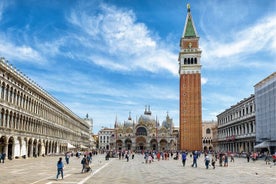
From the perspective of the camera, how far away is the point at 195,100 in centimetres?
8800

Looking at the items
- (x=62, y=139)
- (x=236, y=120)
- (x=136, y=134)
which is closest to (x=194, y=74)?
(x=236, y=120)

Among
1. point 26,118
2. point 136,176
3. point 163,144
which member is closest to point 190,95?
point 163,144

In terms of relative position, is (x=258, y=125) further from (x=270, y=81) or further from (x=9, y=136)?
(x=9, y=136)

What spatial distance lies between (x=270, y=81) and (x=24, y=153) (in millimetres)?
39391

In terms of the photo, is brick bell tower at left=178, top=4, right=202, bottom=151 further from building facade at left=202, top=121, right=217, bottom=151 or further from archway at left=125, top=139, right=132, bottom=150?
archway at left=125, top=139, right=132, bottom=150

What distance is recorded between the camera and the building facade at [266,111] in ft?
157

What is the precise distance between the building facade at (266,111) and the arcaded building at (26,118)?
1444 inches

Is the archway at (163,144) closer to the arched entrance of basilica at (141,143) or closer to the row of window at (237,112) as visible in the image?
the arched entrance of basilica at (141,143)

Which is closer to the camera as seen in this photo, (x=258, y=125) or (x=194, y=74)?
(x=258, y=125)

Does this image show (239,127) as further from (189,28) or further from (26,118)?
(26,118)

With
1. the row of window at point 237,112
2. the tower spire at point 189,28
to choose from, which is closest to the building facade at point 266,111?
the row of window at point 237,112

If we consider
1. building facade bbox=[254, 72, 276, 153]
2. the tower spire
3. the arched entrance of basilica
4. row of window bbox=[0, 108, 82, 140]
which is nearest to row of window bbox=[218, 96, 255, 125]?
building facade bbox=[254, 72, 276, 153]

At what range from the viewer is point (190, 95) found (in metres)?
88.5

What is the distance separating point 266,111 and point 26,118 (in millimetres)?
37625
